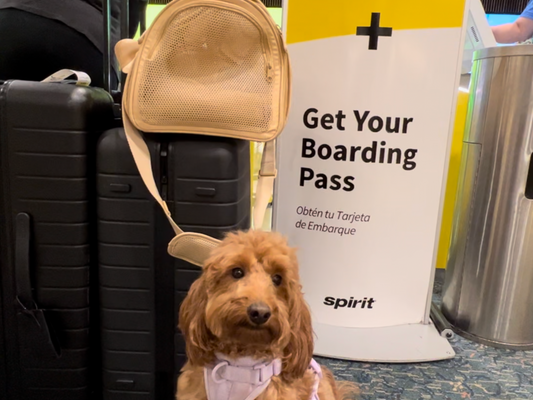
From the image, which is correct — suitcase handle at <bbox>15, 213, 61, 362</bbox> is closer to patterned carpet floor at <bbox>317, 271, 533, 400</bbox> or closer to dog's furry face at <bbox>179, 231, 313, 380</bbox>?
dog's furry face at <bbox>179, 231, 313, 380</bbox>

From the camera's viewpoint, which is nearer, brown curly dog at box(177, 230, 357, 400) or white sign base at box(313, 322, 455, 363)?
brown curly dog at box(177, 230, 357, 400)

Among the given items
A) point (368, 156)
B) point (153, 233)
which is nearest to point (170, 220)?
point (153, 233)

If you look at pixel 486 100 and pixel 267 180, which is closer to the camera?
pixel 267 180

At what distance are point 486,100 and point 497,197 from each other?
0.34 metres

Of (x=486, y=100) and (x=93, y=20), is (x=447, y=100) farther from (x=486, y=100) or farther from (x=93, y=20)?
(x=93, y=20)

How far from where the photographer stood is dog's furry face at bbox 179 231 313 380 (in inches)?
34.4

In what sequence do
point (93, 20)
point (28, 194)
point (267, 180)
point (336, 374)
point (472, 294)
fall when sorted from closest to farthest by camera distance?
point (28, 194), point (267, 180), point (93, 20), point (336, 374), point (472, 294)

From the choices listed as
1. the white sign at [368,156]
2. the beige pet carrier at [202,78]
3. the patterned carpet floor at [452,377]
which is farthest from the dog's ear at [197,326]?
the white sign at [368,156]

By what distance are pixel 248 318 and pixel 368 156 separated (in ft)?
2.99

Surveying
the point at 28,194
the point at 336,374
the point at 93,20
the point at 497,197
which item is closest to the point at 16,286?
the point at 28,194

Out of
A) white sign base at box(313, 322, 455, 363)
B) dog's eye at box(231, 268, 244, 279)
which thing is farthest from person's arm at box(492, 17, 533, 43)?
dog's eye at box(231, 268, 244, 279)

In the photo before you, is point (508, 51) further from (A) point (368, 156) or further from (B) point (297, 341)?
(B) point (297, 341)

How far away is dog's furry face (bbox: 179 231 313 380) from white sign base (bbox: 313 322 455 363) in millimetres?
689

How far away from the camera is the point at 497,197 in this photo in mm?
1668
